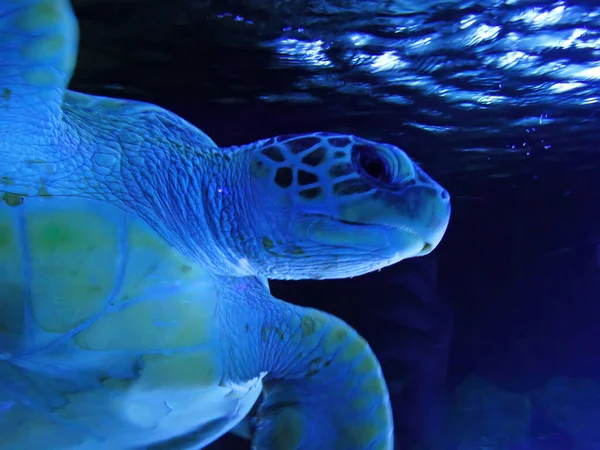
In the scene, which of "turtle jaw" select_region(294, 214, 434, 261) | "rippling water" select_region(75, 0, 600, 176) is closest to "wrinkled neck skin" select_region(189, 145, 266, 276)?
"turtle jaw" select_region(294, 214, 434, 261)

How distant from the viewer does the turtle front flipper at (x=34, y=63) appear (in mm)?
1325

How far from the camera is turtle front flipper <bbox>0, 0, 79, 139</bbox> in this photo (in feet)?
4.35

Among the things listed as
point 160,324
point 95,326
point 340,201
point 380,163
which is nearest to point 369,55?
point 380,163

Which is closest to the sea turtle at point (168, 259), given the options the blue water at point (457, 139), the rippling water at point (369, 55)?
the rippling water at point (369, 55)

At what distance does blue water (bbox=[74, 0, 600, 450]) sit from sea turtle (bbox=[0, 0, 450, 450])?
1.19m

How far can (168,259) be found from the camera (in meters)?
1.34

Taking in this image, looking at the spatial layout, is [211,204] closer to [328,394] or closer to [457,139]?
[328,394]

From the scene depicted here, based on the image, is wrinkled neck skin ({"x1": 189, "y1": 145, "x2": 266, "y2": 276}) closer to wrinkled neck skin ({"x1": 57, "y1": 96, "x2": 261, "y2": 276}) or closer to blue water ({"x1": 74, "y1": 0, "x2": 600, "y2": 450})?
wrinkled neck skin ({"x1": 57, "y1": 96, "x2": 261, "y2": 276})

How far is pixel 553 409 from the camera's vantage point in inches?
237

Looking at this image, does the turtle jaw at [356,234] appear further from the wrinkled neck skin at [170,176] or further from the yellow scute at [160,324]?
the yellow scute at [160,324]

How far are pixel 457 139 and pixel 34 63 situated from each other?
382cm

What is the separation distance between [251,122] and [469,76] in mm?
1608

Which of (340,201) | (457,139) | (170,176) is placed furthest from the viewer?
(457,139)

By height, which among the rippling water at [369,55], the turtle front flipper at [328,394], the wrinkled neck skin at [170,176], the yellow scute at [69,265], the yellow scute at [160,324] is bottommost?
the turtle front flipper at [328,394]
